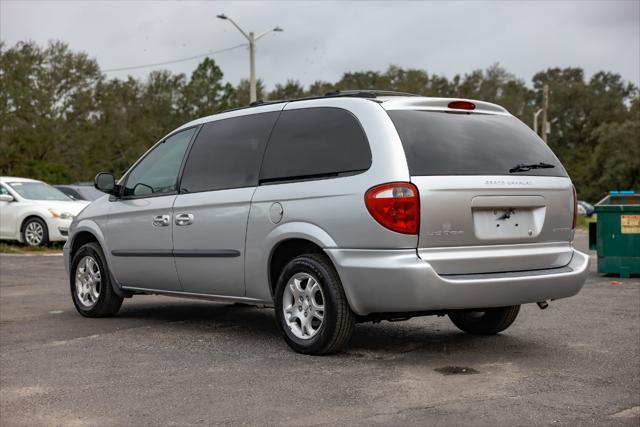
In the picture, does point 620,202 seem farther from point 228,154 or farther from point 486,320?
point 228,154

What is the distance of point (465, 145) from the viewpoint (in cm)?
621

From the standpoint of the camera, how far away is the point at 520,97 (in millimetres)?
96500

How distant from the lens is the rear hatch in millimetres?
5859

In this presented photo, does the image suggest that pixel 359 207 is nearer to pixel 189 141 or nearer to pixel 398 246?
pixel 398 246

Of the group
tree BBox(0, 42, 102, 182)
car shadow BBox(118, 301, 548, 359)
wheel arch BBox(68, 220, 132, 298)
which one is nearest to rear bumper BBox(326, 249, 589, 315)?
car shadow BBox(118, 301, 548, 359)

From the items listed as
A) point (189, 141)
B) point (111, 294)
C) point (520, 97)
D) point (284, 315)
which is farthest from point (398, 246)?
point (520, 97)

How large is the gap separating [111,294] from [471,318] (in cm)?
337

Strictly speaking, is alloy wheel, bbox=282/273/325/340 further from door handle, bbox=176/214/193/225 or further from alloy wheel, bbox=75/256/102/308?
alloy wheel, bbox=75/256/102/308

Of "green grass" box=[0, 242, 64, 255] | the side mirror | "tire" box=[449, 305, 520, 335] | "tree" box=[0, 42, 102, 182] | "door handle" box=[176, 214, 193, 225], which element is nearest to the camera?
"tire" box=[449, 305, 520, 335]

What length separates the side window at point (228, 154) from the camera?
697 centimetres

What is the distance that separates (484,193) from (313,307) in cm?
142

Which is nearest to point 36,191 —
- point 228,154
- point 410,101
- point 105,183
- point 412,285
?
point 105,183

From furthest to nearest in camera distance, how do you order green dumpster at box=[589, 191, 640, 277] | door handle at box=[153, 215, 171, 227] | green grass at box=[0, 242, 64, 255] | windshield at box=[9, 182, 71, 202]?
windshield at box=[9, 182, 71, 202], green grass at box=[0, 242, 64, 255], green dumpster at box=[589, 191, 640, 277], door handle at box=[153, 215, 171, 227]

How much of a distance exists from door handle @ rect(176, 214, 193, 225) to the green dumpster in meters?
7.55
